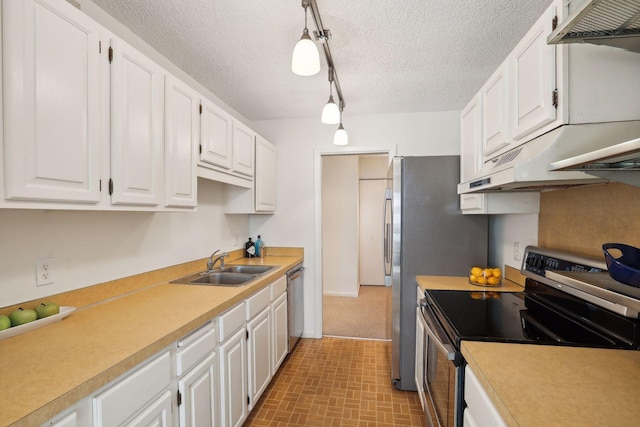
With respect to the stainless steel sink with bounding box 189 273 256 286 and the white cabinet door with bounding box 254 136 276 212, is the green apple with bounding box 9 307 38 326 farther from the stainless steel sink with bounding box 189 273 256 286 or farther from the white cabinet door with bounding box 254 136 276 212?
the white cabinet door with bounding box 254 136 276 212

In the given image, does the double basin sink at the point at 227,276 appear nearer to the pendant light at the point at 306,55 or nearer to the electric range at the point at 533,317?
the electric range at the point at 533,317

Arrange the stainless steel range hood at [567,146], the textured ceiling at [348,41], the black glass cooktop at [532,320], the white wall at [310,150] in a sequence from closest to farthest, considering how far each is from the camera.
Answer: the stainless steel range hood at [567,146] → the black glass cooktop at [532,320] → the textured ceiling at [348,41] → the white wall at [310,150]

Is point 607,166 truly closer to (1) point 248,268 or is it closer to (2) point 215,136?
(2) point 215,136

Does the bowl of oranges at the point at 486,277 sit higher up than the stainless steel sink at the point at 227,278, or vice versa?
the bowl of oranges at the point at 486,277

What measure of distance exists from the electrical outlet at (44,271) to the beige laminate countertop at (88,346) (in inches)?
7.5

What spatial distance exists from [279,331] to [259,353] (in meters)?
0.45

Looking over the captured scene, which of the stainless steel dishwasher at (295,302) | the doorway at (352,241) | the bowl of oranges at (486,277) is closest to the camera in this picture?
the bowl of oranges at (486,277)

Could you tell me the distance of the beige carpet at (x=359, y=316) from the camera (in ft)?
10.9

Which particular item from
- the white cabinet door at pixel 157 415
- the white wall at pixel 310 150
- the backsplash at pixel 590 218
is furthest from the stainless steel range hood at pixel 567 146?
the white wall at pixel 310 150

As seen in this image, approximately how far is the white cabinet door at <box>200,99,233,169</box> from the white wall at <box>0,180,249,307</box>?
441 mm

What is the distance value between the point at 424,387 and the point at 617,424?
1.27m

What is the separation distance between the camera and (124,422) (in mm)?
949

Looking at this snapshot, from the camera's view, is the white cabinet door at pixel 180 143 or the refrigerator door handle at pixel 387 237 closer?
the white cabinet door at pixel 180 143

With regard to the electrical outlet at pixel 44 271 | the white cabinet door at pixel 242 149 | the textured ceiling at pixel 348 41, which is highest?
the textured ceiling at pixel 348 41
